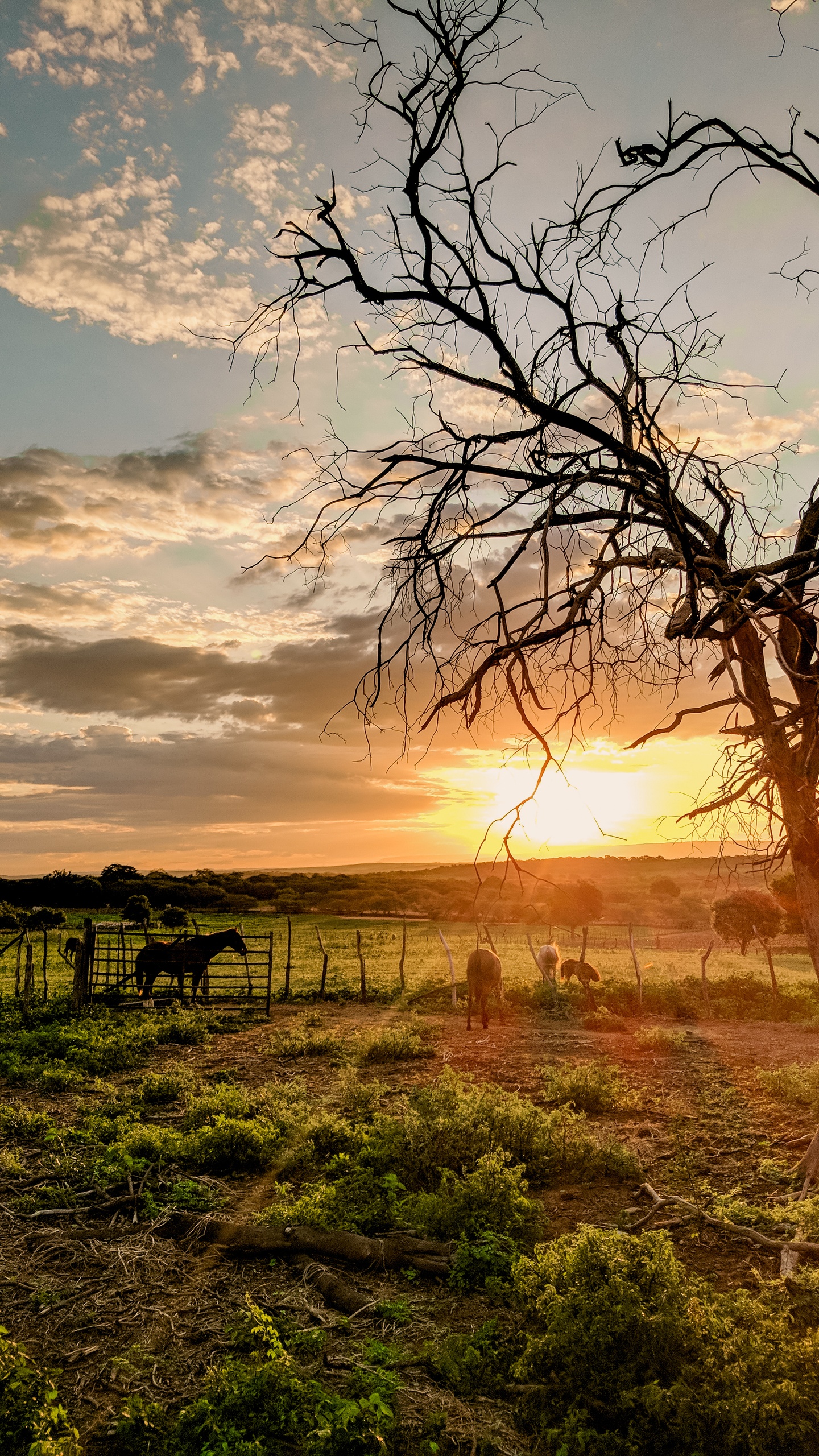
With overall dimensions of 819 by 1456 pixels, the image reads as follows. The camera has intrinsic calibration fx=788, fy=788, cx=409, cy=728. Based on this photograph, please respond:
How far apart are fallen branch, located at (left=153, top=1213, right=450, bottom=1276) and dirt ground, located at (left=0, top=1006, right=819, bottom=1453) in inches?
4.9

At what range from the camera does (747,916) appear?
3147 cm

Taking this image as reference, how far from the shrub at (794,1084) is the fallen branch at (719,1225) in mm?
4023

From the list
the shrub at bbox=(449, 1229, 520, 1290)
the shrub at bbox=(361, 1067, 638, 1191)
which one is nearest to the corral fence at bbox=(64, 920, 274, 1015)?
the shrub at bbox=(361, 1067, 638, 1191)

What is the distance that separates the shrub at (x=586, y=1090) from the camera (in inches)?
420

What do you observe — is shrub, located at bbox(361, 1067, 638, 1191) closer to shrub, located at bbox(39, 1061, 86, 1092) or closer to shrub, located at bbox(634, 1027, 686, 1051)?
shrub, located at bbox(39, 1061, 86, 1092)

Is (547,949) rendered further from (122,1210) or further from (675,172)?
(675,172)

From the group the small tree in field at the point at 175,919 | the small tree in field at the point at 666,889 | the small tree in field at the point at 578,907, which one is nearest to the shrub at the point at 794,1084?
the small tree in field at the point at 578,907

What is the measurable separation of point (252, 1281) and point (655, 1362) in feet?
10.4

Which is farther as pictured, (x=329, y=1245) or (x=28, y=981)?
(x=28, y=981)

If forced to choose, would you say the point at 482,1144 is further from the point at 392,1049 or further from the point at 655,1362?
Result: the point at 392,1049

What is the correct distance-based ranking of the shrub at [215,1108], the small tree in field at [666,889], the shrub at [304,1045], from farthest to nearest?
the small tree in field at [666,889]
the shrub at [304,1045]
the shrub at [215,1108]

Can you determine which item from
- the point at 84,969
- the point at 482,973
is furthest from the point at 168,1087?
the point at 482,973

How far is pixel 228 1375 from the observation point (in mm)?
4527

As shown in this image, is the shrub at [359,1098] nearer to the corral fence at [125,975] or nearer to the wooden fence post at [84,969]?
the corral fence at [125,975]
